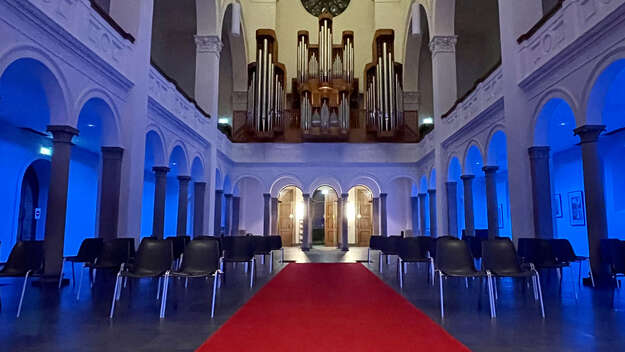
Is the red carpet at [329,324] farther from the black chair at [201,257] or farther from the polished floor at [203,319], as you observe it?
the black chair at [201,257]

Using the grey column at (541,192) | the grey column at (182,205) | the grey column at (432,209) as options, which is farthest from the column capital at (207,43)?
the grey column at (541,192)

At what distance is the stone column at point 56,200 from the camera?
633 centimetres

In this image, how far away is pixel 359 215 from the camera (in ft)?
69.3

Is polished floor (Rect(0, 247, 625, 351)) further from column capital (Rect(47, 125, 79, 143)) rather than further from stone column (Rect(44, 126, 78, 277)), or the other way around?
column capital (Rect(47, 125, 79, 143))

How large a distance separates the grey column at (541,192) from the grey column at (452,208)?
16.9ft

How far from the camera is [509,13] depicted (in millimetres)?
8312

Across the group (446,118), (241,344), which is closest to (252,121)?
(446,118)

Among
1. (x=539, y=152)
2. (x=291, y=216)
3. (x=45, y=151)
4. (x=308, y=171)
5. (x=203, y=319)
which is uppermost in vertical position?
(x=308, y=171)

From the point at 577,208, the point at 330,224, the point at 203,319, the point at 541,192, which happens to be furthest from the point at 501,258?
the point at 330,224

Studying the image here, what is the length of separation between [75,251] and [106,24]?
30.0 feet

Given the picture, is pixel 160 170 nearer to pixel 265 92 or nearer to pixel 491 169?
pixel 265 92

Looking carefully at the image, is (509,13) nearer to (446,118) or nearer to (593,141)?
(593,141)

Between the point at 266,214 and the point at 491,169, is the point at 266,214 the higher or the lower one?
the lower one

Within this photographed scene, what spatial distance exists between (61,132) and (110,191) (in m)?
1.51
